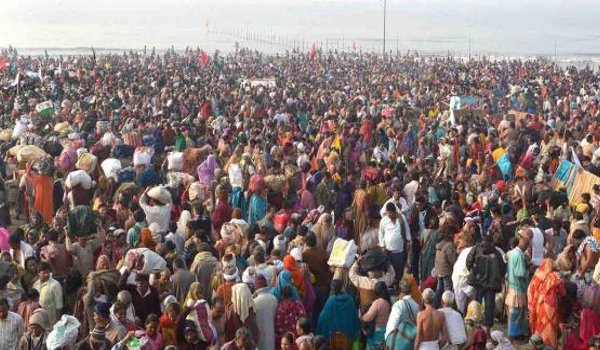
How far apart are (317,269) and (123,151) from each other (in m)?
6.34

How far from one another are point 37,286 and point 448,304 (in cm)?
338

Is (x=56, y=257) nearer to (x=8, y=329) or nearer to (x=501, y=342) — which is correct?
(x=8, y=329)

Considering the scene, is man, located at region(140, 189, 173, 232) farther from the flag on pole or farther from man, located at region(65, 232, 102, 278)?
the flag on pole

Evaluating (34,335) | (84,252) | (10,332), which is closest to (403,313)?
(34,335)

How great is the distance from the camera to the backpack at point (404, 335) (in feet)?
21.8

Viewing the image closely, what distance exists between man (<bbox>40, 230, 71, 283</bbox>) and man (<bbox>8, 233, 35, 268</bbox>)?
131 mm

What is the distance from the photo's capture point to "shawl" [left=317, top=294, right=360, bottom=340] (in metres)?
6.97

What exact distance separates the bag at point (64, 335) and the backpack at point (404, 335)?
93.7 inches

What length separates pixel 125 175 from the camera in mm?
11625

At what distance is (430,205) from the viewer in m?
9.92

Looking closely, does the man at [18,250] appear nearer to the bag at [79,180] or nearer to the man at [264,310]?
the man at [264,310]

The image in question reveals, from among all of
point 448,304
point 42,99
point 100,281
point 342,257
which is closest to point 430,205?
point 342,257

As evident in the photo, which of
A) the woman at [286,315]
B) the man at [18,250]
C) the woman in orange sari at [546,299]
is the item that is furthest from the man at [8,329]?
the woman in orange sari at [546,299]

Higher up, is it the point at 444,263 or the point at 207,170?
the point at 207,170
